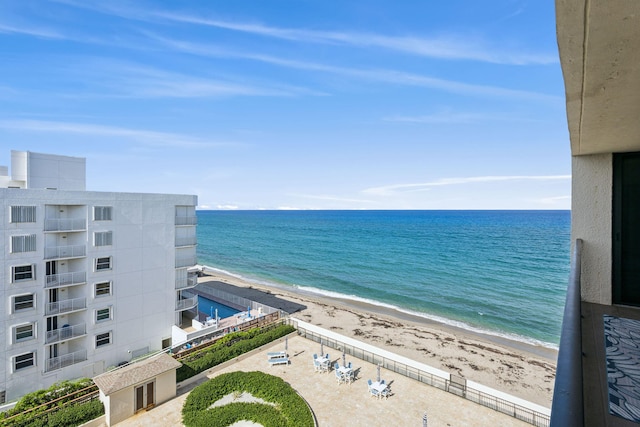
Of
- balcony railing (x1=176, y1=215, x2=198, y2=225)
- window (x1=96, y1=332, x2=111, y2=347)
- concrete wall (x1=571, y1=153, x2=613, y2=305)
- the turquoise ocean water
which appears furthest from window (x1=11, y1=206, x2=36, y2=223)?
the turquoise ocean water

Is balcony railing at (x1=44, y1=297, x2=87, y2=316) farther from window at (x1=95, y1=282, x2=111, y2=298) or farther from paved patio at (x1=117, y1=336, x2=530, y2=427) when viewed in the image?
paved patio at (x1=117, y1=336, x2=530, y2=427)

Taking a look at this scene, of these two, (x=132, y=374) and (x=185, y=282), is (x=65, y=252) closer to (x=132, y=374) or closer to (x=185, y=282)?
(x=185, y=282)

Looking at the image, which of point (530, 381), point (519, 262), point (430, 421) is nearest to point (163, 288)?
point (430, 421)

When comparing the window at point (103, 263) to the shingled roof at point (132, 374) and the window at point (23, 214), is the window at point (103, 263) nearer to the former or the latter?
the window at point (23, 214)

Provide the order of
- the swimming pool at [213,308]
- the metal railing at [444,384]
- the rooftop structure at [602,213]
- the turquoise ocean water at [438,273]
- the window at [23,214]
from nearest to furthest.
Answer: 1. the rooftop structure at [602,213]
2. the metal railing at [444,384]
3. the window at [23,214]
4. the swimming pool at [213,308]
5. the turquoise ocean water at [438,273]

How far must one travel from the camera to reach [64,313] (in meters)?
16.2

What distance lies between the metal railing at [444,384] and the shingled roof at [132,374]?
8.36 metres

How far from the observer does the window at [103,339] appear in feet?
56.3

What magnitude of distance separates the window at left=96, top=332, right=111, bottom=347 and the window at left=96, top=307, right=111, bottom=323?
2.50 ft

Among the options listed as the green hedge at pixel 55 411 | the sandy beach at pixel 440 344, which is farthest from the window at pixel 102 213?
the sandy beach at pixel 440 344

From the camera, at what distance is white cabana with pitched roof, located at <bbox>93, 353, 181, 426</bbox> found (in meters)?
12.1

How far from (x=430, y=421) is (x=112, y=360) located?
15.8m

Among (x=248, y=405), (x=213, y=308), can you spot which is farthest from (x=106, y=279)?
(x=213, y=308)

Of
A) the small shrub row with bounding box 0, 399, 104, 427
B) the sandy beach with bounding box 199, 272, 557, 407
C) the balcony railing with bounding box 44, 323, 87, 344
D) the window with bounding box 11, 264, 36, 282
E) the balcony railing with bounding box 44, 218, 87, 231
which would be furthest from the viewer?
the sandy beach with bounding box 199, 272, 557, 407
